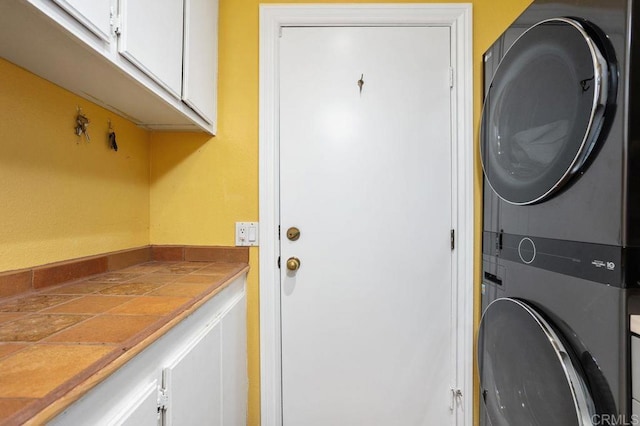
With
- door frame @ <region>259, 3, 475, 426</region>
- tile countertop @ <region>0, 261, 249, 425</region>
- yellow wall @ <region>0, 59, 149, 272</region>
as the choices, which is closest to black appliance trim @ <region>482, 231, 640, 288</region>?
door frame @ <region>259, 3, 475, 426</region>

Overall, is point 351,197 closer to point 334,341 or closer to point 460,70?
point 334,341

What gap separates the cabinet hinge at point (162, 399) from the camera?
669mm

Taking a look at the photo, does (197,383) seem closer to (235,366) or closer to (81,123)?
(235,366)

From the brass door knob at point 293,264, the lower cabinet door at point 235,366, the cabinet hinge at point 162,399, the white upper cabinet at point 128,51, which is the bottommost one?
the lower cabinet door at point 235,366

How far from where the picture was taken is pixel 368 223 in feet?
4.49

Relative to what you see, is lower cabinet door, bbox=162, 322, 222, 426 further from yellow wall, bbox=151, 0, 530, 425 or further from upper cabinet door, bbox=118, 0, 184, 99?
upper cabinet door, bbox=118, 0, 184, 99

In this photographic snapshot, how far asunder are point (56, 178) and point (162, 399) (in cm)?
79

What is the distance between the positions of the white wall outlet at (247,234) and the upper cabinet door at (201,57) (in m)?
0.51

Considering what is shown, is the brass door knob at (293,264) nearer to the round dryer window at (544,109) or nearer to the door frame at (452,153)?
the door frame at (452,153)

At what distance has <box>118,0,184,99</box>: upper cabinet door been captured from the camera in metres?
0.78

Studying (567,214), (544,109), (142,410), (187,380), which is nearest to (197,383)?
(187,380)

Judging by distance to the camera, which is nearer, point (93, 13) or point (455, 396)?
point (93, 13)

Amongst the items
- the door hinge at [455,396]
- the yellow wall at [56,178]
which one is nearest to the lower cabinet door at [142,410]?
the yellow wall at [56,178]

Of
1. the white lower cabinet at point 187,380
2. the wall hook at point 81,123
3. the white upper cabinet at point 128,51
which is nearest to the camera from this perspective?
the white lower cabinet at point 187,380
